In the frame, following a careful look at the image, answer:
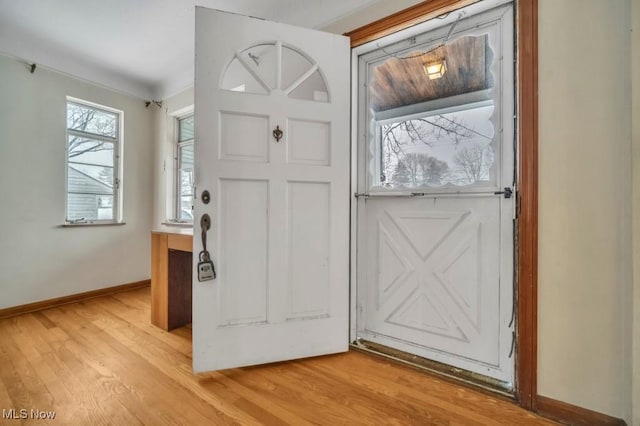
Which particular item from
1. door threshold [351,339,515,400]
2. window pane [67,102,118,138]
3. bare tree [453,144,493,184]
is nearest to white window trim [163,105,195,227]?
window pane [67,102,118,138]

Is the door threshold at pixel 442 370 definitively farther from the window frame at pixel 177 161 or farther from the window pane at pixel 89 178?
the window pane at pixel 89 178

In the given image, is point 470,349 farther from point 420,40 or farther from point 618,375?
point 420,40

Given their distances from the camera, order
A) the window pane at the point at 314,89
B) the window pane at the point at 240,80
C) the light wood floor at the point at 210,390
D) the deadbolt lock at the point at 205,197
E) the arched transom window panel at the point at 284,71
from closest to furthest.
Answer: the light wood floor at the point at 210,390 < the deadbolt lock at the point at 205,197 < the arched transom window panel at the point at 284,71 < the window pane at the point at 314,89 < the window pane at the point at 240,80

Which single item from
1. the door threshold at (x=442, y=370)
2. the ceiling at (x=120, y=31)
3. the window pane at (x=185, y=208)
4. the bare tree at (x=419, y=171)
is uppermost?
the ceiling at (x=120, y=31)

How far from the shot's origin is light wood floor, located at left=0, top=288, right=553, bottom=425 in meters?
1.18

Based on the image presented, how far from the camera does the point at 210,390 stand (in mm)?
1357

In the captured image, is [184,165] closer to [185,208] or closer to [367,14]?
[185,208]

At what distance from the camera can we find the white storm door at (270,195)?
1.48 meters

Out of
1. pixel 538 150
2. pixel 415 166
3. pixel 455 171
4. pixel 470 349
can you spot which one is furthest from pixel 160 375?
pixel 538 150

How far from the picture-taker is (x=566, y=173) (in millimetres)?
1183

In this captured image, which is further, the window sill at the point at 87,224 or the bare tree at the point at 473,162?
the window sill at the point at 87,224

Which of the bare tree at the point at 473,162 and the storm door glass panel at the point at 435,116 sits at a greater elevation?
the storm door glass panel at the point at 435,116

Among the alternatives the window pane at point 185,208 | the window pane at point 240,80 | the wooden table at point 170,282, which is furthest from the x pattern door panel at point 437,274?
the window pane at point 185,208

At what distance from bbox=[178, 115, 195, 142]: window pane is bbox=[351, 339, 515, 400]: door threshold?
3167 millimetres
